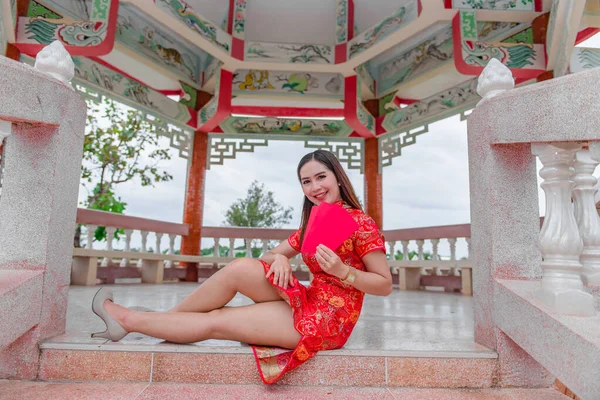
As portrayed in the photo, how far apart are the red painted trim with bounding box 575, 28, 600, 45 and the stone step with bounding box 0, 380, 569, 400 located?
12.4 feet

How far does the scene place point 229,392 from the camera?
1.27 meters

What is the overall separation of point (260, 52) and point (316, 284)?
401 centimetres

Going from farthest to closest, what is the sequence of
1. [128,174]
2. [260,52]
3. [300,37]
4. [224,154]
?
1. [128,174]
2. [224,154]
3. [300,37]
4. [260,52]

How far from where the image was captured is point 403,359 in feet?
4.54

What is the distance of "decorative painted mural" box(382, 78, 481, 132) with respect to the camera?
16.0 feet

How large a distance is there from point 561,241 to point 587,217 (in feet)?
0.86

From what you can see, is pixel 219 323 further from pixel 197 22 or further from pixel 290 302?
pixel 197 22

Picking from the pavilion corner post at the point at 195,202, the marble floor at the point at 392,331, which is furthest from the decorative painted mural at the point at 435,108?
the marble floor at the point at 392,331

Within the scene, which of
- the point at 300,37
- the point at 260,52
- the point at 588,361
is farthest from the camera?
the point at 300,37

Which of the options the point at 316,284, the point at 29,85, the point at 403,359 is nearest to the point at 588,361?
the point at 403,359

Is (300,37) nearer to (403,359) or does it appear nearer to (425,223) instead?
(425,223)

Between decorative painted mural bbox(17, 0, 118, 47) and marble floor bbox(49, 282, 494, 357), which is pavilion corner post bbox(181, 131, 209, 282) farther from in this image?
marble floor bbox(49, 282, 494, 357)

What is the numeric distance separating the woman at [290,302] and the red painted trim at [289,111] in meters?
4.28

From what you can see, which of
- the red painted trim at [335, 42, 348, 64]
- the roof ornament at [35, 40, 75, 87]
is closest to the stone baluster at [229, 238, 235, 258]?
the red painted trim at [335, 42, 348, 64]
